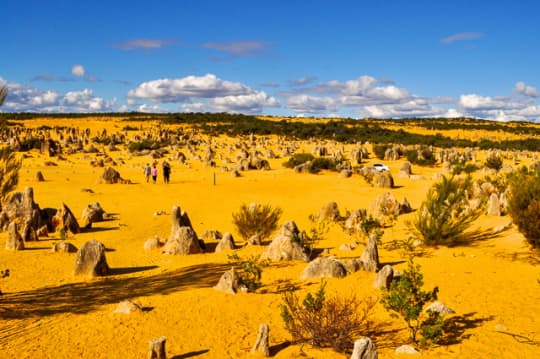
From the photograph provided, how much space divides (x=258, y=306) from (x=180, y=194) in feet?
55.0

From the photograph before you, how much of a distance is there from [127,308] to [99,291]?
1638 millimetres

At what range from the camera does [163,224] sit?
16.8m

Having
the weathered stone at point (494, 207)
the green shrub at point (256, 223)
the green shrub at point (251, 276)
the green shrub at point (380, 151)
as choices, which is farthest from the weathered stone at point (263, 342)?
the green shrub at point (380, 151)

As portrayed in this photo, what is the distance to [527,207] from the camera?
437 inches

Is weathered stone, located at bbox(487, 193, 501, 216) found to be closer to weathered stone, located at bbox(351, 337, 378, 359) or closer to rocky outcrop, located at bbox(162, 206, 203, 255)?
rocky outcrop, located at bbox(162, 206, 203, 255)

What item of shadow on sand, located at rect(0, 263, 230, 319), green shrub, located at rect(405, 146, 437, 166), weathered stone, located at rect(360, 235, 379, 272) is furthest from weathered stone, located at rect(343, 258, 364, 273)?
green shrub, located at rect(405, 146, 437, 166)

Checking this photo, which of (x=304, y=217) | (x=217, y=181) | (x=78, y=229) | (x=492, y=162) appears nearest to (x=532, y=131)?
(x=492, y=162)

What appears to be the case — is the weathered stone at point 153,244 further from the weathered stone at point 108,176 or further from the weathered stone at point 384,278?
the weathered stone at point 108,176

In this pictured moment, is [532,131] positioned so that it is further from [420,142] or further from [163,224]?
[163,224]

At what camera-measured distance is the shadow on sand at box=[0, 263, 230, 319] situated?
7.90 metres

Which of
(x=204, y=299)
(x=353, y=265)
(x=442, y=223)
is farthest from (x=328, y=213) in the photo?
(x=204, y=299)

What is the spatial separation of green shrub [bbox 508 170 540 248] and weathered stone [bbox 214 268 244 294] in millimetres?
7219

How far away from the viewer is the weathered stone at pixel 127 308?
7.61 meters

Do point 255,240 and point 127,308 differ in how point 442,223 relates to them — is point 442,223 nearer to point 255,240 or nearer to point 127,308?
point 255,240
